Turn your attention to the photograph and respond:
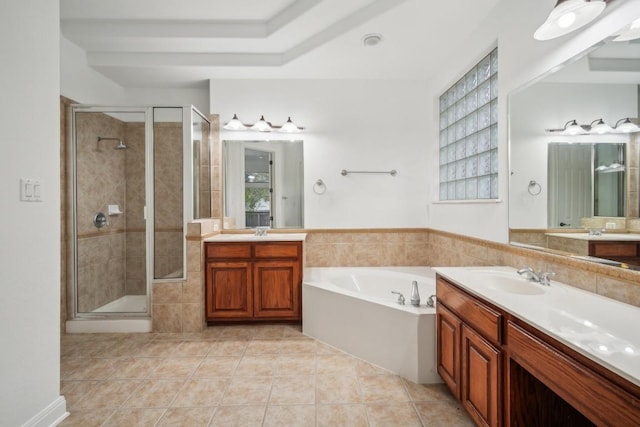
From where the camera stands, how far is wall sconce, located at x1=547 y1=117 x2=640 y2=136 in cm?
127

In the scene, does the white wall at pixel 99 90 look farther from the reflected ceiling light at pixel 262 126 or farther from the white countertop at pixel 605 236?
the white countertop at pixel 605 236

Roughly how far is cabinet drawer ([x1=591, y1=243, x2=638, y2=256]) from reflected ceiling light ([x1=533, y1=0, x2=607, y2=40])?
967 millimetres

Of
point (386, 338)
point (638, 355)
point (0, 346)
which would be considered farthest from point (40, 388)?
point (638, 355)

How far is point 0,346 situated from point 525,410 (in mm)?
2261

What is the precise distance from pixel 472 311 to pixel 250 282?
1990mm

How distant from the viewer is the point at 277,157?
3.44 metres

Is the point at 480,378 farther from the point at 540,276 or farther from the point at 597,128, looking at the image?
the point at 597,128

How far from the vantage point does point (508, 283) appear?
1.72 meters

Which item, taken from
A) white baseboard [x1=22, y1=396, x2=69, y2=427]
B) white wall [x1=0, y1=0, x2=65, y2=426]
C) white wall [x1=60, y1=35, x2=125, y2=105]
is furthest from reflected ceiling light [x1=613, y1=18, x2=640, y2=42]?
white wall [x1=60, y1=35, x2=125, y2=105]

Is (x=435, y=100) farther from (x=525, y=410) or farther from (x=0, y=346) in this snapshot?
(x=0, y=346)

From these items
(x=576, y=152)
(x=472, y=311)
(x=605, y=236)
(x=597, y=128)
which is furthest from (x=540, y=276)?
(x=597, y=128)

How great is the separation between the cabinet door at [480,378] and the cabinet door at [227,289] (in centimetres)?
193

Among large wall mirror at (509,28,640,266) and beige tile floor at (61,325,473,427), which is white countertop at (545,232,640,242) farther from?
beige tile floor at (61,325,473,427)

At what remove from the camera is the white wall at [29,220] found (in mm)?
1376
